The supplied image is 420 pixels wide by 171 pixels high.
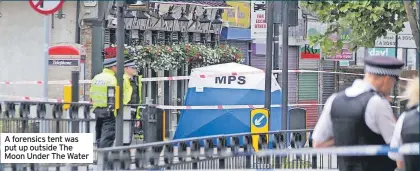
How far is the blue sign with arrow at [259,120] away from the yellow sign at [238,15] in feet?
39.7

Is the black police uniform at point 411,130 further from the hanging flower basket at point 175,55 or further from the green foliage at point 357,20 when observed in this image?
the hanging flower basket at point 175,55

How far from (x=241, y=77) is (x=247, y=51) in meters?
9.43

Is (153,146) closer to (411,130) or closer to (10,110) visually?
(411,130)

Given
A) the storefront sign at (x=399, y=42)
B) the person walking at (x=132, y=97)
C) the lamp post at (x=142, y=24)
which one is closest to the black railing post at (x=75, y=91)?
the person walking at (x=132, y=97)

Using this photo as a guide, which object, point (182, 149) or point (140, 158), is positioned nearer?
point (140, 158)

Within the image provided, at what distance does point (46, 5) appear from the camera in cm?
877

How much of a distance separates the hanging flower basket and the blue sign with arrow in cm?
763

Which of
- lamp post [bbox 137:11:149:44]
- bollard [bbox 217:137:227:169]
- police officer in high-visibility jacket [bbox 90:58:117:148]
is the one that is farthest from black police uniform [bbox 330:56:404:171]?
lamp post [bbox 137:11:149:44]

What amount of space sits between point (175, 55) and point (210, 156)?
14.9 meters

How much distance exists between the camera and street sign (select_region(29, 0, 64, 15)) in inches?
344

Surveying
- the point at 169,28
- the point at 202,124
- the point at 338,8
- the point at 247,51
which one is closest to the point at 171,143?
the point at 338,8

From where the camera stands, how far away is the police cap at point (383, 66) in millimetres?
7824

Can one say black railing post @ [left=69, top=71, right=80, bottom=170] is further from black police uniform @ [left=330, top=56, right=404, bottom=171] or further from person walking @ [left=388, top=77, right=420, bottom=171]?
person walking @ [left=388, top=77, right=420, bottom=171]

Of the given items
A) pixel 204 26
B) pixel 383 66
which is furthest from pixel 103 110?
pixel 204 26
